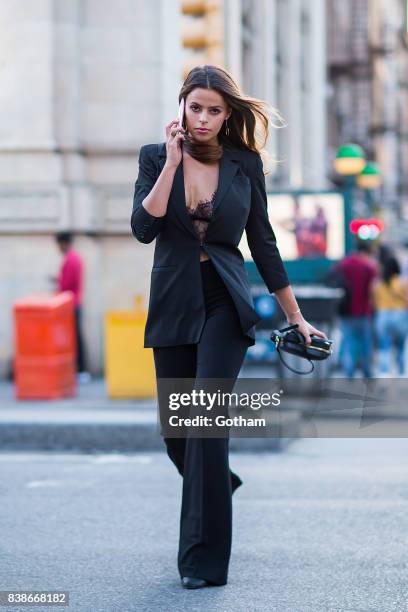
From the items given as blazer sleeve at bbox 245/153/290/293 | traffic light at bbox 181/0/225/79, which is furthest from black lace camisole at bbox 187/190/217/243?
traffic light at bbox 181/0/225/79

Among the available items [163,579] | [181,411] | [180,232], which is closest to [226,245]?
[180,232]

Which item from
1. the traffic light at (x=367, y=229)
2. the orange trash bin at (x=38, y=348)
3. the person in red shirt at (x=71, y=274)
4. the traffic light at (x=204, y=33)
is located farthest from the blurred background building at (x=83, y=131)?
the traffic light at (x=367, y=229)

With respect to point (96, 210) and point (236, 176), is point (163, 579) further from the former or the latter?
point (96, 210)

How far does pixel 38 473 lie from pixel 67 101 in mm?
7511

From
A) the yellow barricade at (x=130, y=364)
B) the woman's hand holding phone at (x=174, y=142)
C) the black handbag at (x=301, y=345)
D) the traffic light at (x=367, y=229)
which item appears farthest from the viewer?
the traffic light at (x=367, y=229)

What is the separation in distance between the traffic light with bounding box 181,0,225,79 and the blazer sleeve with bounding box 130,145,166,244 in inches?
526

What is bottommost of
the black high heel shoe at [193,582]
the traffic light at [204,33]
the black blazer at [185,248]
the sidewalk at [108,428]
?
the sidewalk at [108,428]

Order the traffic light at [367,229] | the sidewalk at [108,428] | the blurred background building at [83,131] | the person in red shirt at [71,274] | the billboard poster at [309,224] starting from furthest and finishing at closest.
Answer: the traffic light at [367,229], the billboard poster at [309,224], the blurred background building at [83,131], the person in red shirt at [71,274], the sidewalk at [108,428]

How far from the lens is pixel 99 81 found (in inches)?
593

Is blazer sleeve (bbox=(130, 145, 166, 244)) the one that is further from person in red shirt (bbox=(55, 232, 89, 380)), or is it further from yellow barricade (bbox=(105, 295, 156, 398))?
person in red shirt (bbox=(55, 232, 89, 380))

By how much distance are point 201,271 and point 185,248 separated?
0.37 feet

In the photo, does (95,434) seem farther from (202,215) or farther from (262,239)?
(202,215)

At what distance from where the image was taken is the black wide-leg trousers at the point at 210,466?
192 inches

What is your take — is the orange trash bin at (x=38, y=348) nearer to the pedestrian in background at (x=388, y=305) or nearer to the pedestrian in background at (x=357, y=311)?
the pedestrian in background at (x=357, y=311)
